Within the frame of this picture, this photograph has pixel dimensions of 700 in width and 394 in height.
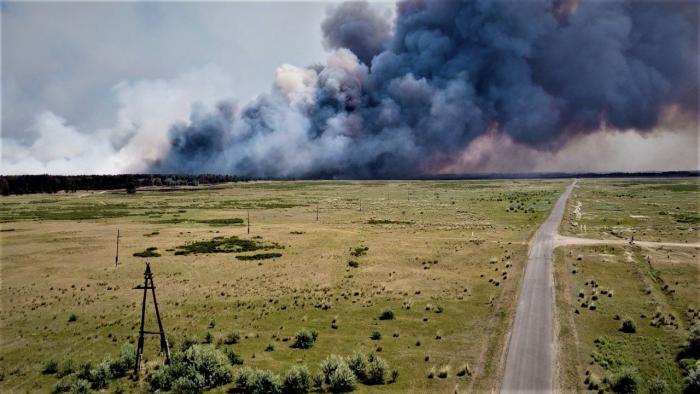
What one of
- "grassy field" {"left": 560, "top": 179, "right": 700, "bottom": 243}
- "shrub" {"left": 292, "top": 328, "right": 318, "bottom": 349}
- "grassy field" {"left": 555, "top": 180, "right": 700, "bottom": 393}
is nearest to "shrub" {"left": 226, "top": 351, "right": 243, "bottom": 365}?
"shrub" {"left": 292, "top": 328, "right": 318, "bottom": 349}

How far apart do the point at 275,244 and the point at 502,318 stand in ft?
202

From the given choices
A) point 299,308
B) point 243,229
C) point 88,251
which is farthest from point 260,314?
point 243,229

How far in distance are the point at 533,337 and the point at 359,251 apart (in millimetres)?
50158

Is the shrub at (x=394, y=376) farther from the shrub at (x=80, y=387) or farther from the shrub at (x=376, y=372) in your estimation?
the shrub at (x=80, y=387)

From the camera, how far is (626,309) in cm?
5291

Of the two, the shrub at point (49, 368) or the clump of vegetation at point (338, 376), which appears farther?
the shrub at point (49, 368)

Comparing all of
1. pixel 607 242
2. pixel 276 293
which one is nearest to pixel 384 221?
pixel 607 242

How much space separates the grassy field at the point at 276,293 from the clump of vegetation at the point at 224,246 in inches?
17.2

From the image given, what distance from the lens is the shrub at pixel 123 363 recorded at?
1505 inches

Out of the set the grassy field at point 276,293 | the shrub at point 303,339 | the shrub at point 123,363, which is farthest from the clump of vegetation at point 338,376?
the shrub at point 123,363

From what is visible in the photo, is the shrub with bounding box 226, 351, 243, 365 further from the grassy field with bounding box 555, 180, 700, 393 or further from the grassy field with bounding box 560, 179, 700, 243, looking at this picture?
the grassy field with bounding box 560, 179, 700, 243

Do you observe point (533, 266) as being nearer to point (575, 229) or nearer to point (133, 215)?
point (575, 229)

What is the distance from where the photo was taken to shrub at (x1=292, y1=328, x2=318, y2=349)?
4447 centimetres

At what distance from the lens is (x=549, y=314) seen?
1971 inches
